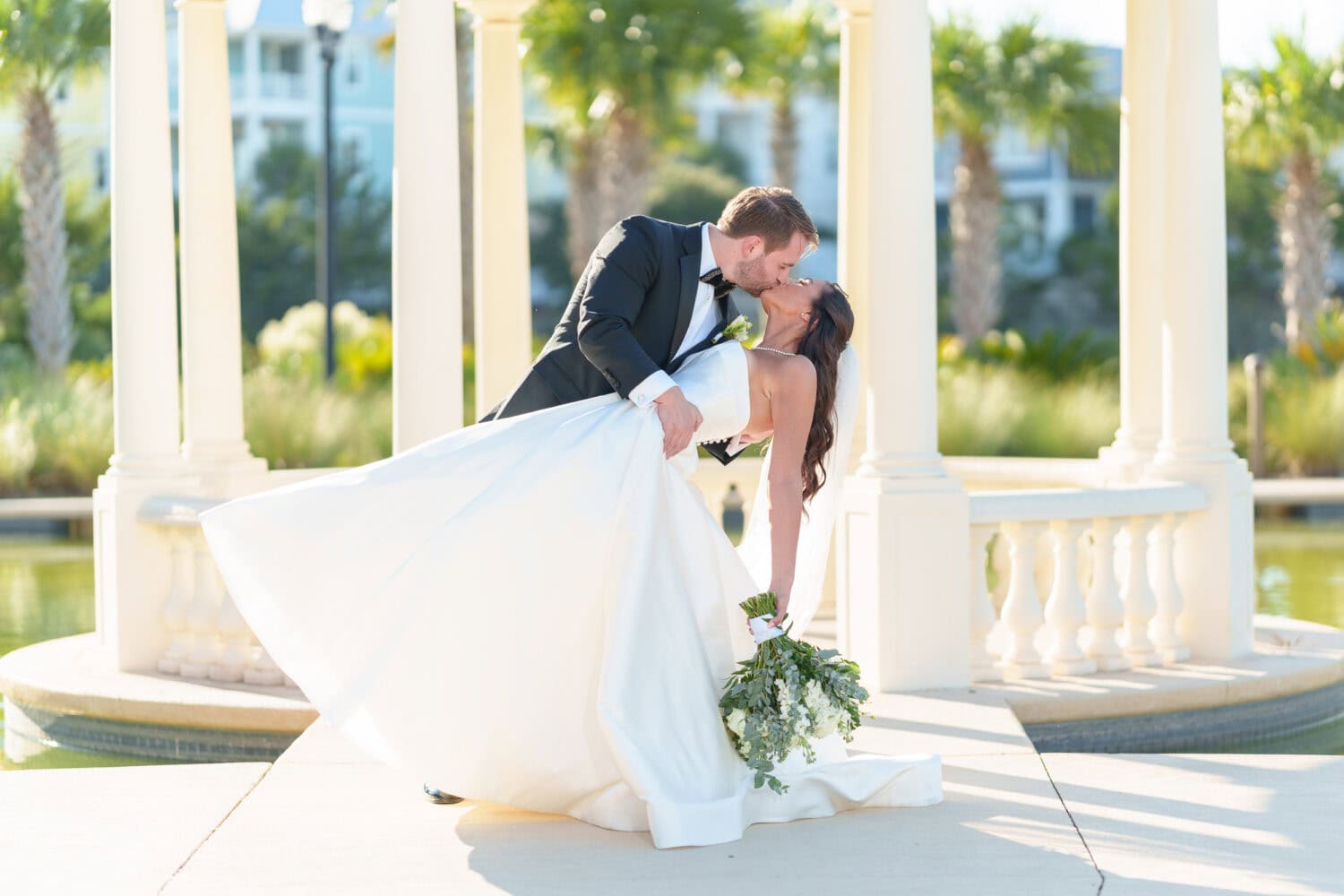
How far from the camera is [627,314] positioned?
5840 millimetres

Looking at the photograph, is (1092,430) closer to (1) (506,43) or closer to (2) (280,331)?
(1) (506,43)

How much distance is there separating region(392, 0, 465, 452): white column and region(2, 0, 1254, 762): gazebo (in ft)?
0.04

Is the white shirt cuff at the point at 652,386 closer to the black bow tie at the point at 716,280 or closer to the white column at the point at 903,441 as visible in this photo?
the black bow tie at the point at 716,280

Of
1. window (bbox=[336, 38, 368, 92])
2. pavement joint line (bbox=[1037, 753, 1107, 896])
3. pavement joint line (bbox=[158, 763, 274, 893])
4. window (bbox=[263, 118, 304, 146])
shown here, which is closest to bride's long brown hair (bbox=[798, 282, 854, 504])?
pavement joint line (bbox=[1037, 753, 1107, 896])

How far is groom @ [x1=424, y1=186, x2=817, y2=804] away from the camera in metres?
5.79

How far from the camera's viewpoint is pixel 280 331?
1165 inches

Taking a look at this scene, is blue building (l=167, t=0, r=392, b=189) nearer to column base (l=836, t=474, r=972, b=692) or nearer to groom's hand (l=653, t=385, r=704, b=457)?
column base (l=836, t=474, r=972, b=692)

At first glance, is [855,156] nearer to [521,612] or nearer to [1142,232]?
[1142,232]

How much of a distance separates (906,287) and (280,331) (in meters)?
22.6

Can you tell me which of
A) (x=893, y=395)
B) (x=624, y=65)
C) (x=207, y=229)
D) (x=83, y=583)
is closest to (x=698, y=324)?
(x=893, y=395)

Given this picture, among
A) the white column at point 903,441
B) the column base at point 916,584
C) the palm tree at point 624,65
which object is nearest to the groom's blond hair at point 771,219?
the white column at point 903,441

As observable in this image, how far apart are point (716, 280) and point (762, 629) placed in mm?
1213

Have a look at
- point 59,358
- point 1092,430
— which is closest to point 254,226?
point 59,358

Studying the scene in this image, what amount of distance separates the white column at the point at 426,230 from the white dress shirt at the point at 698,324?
107 inches
